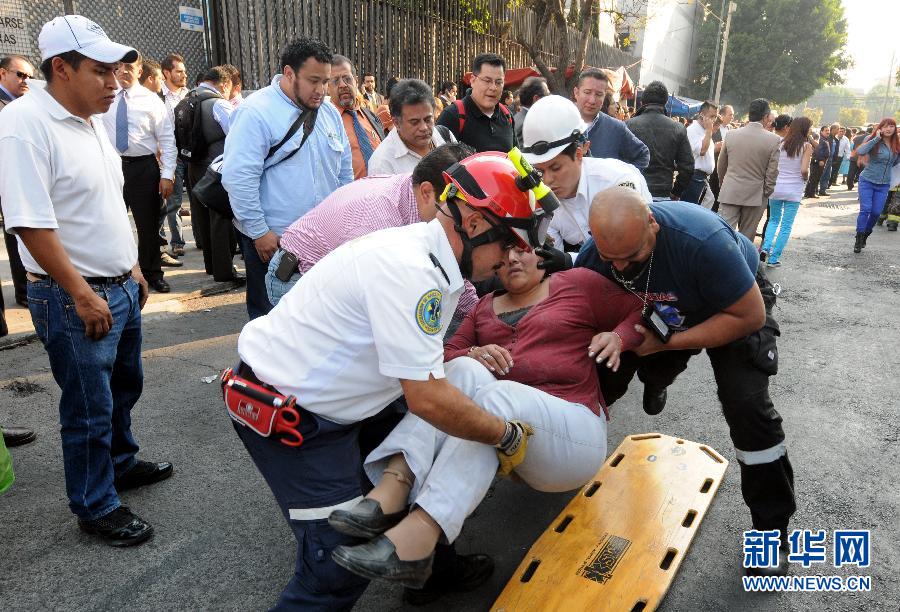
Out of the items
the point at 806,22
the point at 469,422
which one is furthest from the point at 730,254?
the point at 806,22

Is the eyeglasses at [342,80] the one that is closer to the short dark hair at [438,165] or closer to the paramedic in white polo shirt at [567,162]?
the paramedic in white polo shirt at [567,162]

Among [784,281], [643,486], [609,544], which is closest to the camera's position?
[609,544]

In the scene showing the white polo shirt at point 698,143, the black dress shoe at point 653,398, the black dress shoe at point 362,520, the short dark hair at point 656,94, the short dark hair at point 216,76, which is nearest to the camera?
the black dress shoe at point 362,520

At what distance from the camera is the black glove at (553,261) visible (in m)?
3.05

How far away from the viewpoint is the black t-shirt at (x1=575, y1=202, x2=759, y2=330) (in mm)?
2422

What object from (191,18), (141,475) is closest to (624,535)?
(141,475)

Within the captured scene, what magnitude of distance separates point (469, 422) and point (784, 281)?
7565mm

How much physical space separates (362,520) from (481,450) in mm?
470

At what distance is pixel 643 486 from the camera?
10.8 feet

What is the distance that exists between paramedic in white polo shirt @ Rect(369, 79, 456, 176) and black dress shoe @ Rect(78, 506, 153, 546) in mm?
2342

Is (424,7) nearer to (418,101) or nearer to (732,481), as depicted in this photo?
(418,101)

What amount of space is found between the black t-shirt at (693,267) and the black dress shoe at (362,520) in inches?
54.4

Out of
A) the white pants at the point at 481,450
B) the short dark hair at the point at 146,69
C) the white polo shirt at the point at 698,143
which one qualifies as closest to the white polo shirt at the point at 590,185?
the white pants at the point at 481,450

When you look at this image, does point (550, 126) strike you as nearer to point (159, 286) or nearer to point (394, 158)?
point (394, 158)
